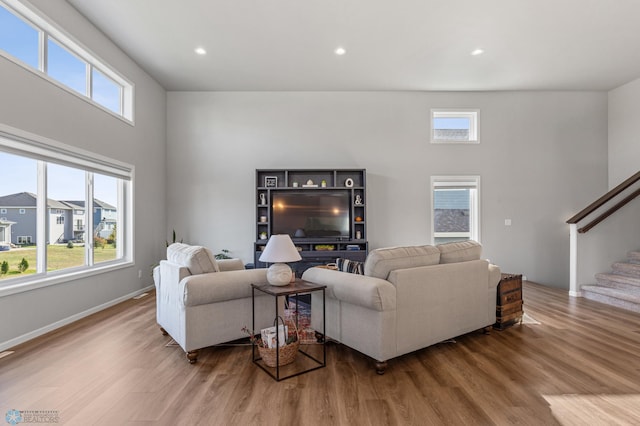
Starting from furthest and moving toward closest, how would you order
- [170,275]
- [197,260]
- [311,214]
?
[311,214]
[170,275]
[197,260]

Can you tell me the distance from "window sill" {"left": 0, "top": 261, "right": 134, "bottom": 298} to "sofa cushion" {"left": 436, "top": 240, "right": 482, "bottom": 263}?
384 cm

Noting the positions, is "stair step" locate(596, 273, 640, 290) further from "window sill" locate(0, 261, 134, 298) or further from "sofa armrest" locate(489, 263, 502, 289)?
"window sill" locate(0, 261, 134, 298)

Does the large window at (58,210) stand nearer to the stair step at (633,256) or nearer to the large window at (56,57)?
the large window at (56,57)

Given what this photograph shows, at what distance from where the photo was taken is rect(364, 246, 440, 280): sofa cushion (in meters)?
2.43

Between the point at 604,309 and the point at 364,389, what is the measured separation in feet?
12.5

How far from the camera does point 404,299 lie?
2404mm

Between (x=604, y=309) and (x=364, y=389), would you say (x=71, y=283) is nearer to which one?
(x=364, y=389)

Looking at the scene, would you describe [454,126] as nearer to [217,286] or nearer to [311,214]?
[311,214]

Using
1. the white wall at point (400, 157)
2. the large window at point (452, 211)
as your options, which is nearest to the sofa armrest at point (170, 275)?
the white wall at point (400, 157)

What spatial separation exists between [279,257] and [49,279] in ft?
8.47

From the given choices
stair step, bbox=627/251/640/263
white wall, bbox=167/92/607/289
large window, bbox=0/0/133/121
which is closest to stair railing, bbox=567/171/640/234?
stair step, bbox=627/251/640/263

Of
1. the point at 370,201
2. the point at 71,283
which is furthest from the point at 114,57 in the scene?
the point at 370,201

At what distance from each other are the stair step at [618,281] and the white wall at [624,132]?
2.36 meters

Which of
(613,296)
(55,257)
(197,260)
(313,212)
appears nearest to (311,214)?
(313,212)
